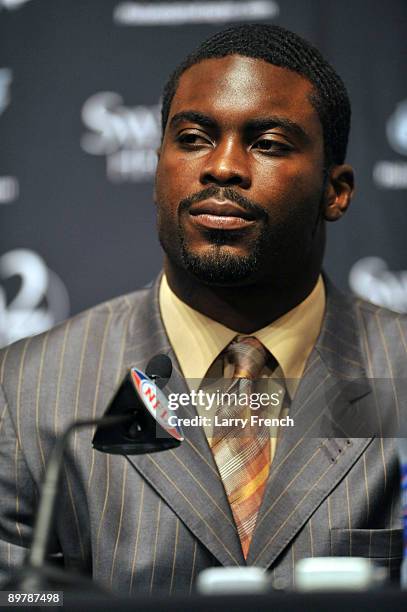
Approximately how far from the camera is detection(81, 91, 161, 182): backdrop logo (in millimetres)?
2684

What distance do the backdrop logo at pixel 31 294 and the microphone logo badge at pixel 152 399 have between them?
1425 mm

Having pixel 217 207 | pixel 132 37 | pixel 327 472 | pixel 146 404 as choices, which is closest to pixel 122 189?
pixel 132 37

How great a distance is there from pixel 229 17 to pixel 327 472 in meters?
1.47

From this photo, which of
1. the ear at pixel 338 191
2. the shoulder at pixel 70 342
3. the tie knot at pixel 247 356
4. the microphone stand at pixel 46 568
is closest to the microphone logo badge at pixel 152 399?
the microphone stand at pixel 46 568

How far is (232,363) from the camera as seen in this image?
1.77m

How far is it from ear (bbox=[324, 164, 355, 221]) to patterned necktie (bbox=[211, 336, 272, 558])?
0.37 metres

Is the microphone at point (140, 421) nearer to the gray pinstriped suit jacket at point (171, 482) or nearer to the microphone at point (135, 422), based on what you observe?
the microphone at point (135, 422)

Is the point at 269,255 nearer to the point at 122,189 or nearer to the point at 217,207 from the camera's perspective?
the point at 217,207

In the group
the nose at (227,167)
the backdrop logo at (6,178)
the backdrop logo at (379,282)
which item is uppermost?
the backdrop logo at (6,178)

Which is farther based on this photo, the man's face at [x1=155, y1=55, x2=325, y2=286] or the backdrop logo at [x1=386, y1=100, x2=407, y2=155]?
the backdrop logo at [x1=386, y1=100, x2=407, y2=155]

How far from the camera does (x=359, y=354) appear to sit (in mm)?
1872

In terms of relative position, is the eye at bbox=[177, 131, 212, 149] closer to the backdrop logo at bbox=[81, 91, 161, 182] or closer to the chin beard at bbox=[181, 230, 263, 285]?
the chin beard at bbox=[181, 230, 263, 285]

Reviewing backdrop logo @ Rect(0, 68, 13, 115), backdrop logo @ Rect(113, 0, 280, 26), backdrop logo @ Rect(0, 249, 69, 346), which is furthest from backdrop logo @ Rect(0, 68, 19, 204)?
backdrop logo @ Rect(113, 0, 280, 26)

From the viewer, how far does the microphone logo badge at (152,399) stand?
122 centimetres
